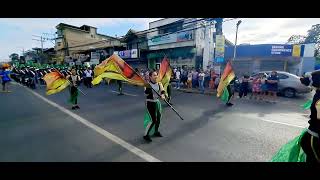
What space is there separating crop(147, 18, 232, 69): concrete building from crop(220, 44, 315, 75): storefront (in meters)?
2.50

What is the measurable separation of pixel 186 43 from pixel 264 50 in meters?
7.66

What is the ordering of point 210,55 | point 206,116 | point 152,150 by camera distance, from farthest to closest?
point 210,55
point 206,116
point 152,150

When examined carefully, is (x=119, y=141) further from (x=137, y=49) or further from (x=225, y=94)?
(x=137, y=49)

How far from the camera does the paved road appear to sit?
4574 millimetres

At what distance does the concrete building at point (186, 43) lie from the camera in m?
21.3

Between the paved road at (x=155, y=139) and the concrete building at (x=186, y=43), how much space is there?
1300cm

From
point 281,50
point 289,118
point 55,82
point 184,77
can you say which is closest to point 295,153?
point 289,118

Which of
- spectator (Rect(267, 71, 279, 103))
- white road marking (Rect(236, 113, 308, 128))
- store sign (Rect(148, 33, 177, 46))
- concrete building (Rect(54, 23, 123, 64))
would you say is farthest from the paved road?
concrete building (Rect(54, 23, 123, 64))

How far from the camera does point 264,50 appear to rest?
787 inches
